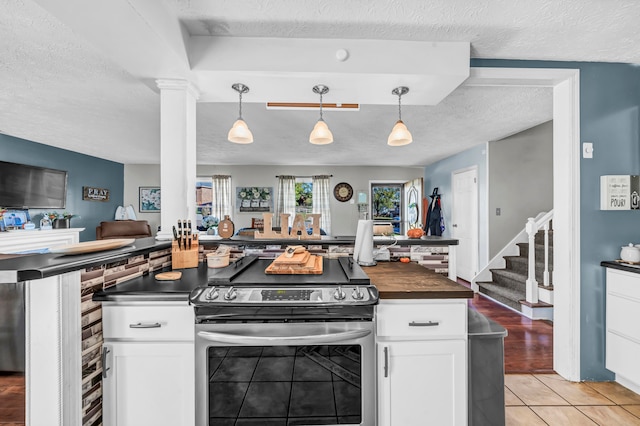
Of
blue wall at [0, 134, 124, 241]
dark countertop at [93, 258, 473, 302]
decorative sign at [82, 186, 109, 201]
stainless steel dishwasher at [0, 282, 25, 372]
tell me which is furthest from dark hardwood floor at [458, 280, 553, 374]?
decorative sign at [82, 186, 109, 201]

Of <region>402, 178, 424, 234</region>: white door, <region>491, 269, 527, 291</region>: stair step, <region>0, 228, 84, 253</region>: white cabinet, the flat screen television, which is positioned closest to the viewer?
<region>491, 269, 527, 291</region>: stair step

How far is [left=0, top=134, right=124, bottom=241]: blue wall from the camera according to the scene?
438cm

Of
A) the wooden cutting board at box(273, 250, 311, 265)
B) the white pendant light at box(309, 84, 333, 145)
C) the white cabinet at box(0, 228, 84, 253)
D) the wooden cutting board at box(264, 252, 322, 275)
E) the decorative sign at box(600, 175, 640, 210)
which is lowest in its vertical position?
the white cabinet at box(0, 228, 84, 253)

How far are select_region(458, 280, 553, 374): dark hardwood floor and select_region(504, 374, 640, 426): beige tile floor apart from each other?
0.14 metres

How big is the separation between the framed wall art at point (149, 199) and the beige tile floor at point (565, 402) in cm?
704

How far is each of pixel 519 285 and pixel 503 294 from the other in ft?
0.69

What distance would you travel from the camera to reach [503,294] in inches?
142

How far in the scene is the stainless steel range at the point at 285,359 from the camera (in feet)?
3.99

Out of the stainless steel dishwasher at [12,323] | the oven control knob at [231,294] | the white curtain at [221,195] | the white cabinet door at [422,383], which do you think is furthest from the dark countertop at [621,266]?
the white curtain at [221,195]

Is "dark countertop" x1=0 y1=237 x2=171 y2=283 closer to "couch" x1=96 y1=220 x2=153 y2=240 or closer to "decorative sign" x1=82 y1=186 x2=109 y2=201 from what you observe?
"couch" x1=96 y1=220 x2=153 y2=240

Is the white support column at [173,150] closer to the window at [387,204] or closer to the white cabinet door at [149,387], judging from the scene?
the white cabinet door at [149,387]

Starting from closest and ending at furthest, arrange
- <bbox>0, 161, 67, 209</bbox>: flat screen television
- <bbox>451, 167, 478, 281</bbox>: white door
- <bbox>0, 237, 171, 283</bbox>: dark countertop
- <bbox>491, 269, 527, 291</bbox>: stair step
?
1. <bbox>0, 237, 171, 283</bbox>: dark countertop
2. <bbox>491, 269, 527, 291</bbox>: stair step
3. <bbox>0, 161, 67, 209</bbox>: flat screen television
4. <bbox>451, 167, 478, 281</bbox>: white door

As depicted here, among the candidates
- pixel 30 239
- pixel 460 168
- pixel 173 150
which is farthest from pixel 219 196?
pixel 460 168

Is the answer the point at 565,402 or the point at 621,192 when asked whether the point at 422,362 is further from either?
the point at 621,192
